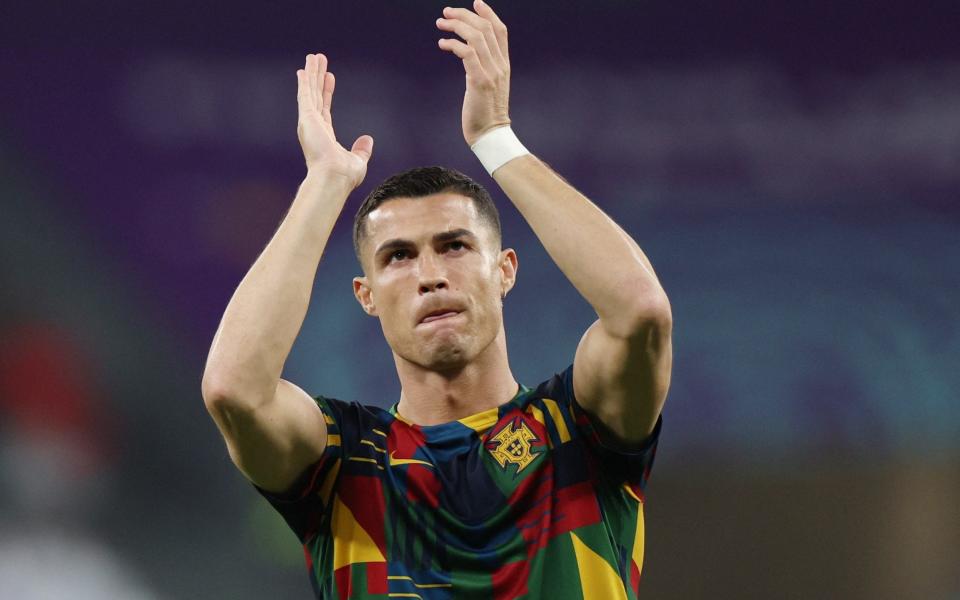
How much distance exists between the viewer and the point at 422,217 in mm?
2848

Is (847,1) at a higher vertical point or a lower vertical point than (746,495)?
higher

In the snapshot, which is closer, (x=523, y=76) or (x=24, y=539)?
(x=24, y=539)

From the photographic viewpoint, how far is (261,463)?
246 cm

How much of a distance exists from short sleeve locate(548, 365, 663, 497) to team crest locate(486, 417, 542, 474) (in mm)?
106

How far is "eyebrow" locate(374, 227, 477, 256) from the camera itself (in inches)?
111

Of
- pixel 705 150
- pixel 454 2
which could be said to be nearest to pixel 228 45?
pixel 454 2

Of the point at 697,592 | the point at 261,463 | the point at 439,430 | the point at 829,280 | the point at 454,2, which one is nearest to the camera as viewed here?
the point at 261,463

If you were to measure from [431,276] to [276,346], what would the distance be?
1.55ft

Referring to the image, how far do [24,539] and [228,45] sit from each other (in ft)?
7.32

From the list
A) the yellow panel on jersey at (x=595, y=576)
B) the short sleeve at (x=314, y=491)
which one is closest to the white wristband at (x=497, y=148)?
the short sleeve at (x=314, y=491)

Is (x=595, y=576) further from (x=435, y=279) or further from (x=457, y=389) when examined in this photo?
(x=435, y=279)

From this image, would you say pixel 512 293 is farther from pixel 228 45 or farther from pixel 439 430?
pixel 439 430

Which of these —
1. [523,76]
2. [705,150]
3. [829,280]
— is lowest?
[829,280]

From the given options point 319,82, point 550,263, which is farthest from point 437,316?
point 550,263
